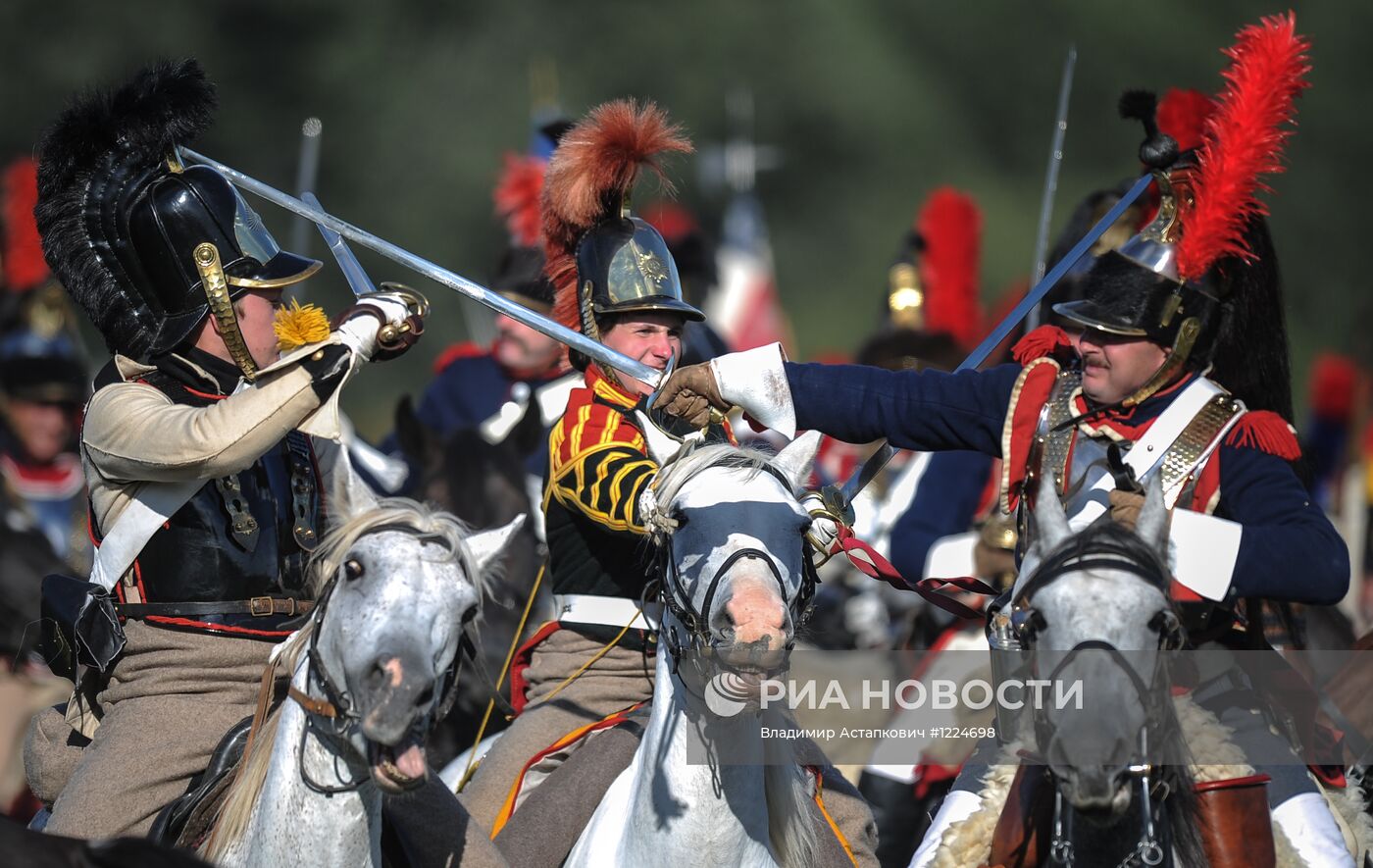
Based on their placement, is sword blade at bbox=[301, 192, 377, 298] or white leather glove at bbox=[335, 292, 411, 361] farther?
sword blade at bbox=[301, 192, 377, 298]

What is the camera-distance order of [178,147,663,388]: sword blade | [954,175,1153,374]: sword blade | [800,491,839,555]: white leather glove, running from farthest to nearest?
[954,175,1153,374]: sword blade
[178,147,663,388]: sword blade
[800,491,839,555]: white leather glove

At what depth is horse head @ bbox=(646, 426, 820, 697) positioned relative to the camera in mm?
4043

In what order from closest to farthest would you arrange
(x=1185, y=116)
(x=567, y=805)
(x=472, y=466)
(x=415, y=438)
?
1. (x=567, y=805)
2. (x=1185, y=116)
3. (x=472, y=466)
4. (x=415, y=438)

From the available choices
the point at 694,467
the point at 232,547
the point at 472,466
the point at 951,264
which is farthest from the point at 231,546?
the point at 951,264

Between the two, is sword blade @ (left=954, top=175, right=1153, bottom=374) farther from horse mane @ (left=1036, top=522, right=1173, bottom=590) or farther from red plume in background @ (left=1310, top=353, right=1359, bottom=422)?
red plume in background @ (left=1310, top=353, right=1359, bottom=422)

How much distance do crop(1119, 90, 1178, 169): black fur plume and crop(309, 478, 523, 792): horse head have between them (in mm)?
2216

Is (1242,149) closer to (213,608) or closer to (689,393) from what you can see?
(689,393)

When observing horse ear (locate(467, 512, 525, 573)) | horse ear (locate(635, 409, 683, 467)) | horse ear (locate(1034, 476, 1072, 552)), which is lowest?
horse ear (locate(467, 512, 525, 573))

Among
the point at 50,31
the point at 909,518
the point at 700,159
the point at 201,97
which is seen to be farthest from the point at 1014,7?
the point at 201,97

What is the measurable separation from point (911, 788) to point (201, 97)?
4.15 meters

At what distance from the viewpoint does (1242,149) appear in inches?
201

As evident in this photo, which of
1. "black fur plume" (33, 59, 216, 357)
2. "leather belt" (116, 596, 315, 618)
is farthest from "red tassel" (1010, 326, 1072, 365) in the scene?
"black fur plume" (33, 59, 216, 357)

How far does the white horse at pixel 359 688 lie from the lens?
397cm

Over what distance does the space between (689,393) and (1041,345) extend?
42.4 inches
